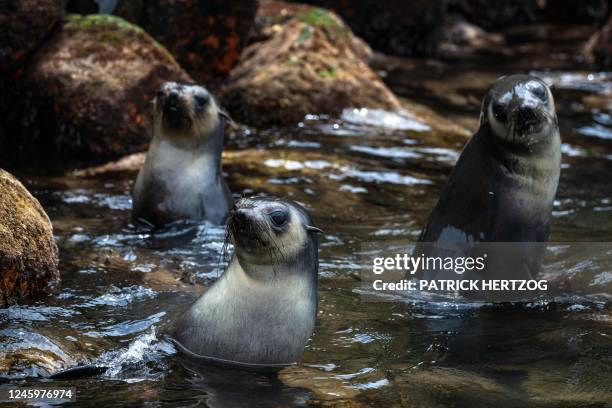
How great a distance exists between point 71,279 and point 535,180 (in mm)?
3271

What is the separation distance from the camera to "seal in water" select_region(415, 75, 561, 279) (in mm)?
7121

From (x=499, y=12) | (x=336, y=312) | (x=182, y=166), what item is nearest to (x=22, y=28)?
(x=182, y=166)

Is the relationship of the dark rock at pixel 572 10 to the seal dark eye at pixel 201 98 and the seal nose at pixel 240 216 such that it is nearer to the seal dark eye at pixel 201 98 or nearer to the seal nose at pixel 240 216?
the seal dark eye at pixel 201 98

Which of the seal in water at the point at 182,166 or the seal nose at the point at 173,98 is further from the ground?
the seal nose at the point at 173,98

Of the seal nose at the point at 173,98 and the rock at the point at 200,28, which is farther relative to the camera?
the rock at the point at 200,28

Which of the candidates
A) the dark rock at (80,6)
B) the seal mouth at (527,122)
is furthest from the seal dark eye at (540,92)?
the dark rock at (80,6)

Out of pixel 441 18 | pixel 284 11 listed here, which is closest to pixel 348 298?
pixel 284 11

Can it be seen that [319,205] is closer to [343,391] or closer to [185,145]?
[185,145]

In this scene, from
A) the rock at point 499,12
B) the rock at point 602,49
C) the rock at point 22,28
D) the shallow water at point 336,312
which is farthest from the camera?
the rock at point 499,12

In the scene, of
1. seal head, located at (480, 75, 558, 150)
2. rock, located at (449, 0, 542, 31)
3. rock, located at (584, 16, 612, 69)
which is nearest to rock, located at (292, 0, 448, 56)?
rock, located at (584, 16, 612, 69)

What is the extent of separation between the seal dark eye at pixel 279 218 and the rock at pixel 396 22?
14625 millimetres

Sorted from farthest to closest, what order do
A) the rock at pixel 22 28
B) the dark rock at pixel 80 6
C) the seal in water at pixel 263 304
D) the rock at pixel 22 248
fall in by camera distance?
the dark rock at pixel 80 6, the rock at pixel 22 28, the rock at pixel 22 248, the seal in water at pixel 263 304

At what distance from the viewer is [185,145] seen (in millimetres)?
9266

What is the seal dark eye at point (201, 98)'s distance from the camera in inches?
362
